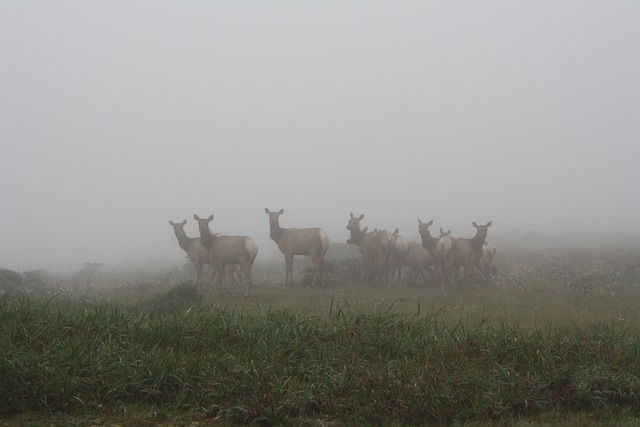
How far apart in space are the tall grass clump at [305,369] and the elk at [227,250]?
9324 millimetres

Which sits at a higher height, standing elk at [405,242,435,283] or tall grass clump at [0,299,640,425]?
standing elk at [405,242,435,283]

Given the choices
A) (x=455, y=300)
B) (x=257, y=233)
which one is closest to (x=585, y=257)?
(x=455, y=300)

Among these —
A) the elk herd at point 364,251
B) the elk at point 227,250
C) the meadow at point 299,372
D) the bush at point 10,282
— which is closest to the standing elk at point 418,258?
the elk herd at point 364,251

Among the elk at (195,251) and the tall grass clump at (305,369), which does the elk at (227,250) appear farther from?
the tall grass clump at (305,369)

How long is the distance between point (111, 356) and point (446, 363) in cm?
432

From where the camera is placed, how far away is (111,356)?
6.54m

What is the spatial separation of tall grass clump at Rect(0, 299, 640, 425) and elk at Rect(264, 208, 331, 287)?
10858 mm

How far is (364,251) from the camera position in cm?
2053

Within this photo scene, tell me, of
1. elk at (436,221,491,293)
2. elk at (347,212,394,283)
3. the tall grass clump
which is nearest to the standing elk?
elk at (347,212,394,283)

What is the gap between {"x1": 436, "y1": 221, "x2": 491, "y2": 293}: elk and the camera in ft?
61.2

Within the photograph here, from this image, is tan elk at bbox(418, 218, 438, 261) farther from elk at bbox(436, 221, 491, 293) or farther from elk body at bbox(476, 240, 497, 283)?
elk body at bbox(476, 240, 497, 283)

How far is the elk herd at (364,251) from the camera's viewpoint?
58.6 feet

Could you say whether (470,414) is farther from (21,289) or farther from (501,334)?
(21,289)

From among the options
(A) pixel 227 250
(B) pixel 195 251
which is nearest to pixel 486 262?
(A) pixel 227 250
